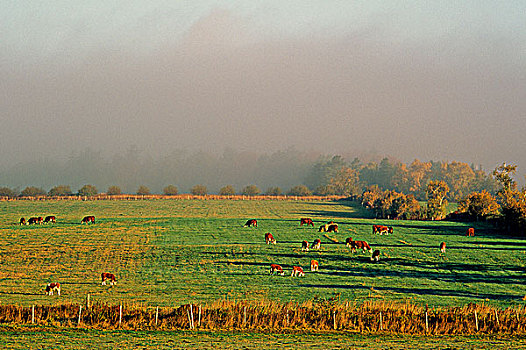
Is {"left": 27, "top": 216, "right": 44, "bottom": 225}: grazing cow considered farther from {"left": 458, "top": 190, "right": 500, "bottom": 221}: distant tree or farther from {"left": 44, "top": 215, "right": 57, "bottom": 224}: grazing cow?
{"left": 458, "top": 190, "right": 500, "bottom": 221}: distant tree

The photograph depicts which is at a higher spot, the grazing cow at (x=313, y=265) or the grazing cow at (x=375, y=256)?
the grazing cow at (x=375, y=256)

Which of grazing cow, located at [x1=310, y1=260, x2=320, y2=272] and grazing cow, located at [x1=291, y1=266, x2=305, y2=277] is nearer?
grazing cow, located at [x1=291, y1=266, x2=305, y2=277]

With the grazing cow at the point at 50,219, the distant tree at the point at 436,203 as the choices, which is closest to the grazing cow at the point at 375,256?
the grazing cow at the point at 50,219

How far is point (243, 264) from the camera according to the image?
5566cm

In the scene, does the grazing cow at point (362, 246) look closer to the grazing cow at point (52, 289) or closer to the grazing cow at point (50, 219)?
the grazing cow at point (52, 289)

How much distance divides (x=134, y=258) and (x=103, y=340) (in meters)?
32.8

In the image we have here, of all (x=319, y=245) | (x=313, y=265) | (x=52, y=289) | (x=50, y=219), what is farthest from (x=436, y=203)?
(x=52, y=289)

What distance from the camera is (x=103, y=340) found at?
28.9 meters

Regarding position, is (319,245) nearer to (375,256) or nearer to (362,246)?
(362,246)

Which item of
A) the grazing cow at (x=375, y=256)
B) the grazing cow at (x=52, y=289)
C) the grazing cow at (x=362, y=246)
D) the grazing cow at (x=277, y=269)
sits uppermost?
the grazing cow at (x=362, y=246)

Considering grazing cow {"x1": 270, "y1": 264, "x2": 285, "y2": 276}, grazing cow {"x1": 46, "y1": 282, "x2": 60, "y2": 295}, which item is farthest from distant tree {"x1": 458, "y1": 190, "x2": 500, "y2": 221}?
grazing cow {"x1": 46, "y1": 282, "x2": 60, "y2": 295}

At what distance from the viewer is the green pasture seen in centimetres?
4303

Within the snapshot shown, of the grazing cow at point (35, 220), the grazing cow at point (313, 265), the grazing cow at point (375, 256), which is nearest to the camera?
the grazing cow at point (313, 265)

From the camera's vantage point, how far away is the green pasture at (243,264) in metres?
43.0
